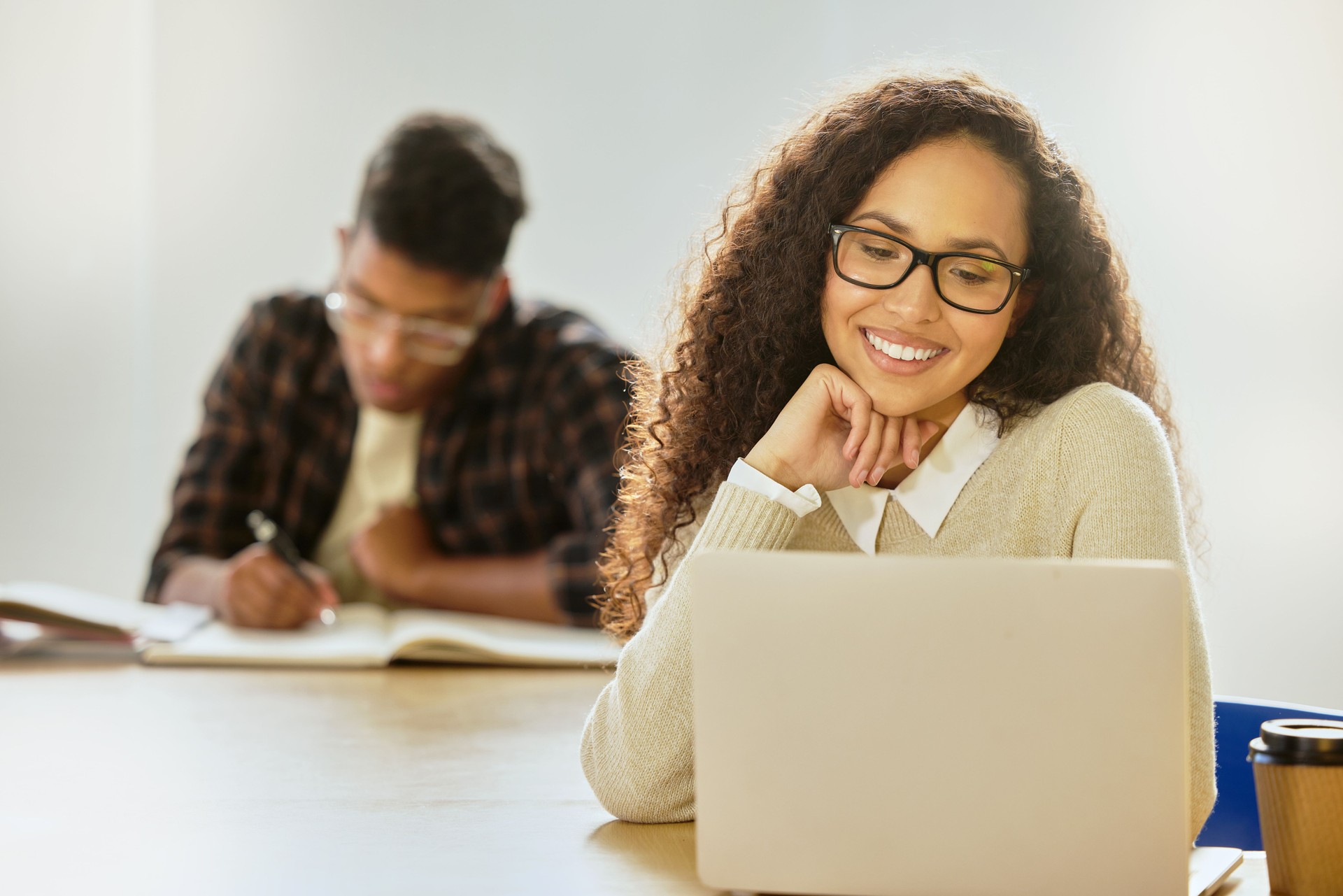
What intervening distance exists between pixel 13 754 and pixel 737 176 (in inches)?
36.3

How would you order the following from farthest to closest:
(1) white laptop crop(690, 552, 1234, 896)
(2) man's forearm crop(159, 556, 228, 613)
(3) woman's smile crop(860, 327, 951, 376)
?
(2) man's forearm crop(159, 556, 228, 613), (3) woman's smile crop(860, 327, 951, 376), (1) white laptop crop(690, 552, 1234, 896)

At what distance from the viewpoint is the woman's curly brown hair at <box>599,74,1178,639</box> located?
1.12 metres

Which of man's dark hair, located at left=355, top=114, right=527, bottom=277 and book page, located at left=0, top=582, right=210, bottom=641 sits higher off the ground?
man's dark hair, located at left=355, top=114, right=527, bottom=277

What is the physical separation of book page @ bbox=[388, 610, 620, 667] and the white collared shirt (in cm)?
64

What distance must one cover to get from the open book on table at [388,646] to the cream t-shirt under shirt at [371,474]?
0.44m

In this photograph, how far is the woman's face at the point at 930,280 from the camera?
1069 mm

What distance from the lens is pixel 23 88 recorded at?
321 centimetres

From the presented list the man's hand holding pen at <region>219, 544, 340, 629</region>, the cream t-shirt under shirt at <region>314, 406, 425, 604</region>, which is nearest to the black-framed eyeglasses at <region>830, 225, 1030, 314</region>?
the man's hand holding pen at <region>219, 544, 340, 629</region>

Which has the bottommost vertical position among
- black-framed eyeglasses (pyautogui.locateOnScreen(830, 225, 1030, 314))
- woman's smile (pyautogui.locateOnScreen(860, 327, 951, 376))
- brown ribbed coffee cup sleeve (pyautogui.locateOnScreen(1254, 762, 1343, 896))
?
brown ribbed coffee cup sleeve (pyautogui.locateOnScreen(1254, 762, 1343, 896))

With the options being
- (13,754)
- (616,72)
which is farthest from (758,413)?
(616,72)

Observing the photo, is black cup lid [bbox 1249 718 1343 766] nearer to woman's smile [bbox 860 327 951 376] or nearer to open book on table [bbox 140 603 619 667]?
woman's smile [bbox 860 327 951 376]

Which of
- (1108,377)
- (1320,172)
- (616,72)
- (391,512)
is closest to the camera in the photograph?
(1108,377)

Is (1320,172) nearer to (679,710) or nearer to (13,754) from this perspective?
(679,710)

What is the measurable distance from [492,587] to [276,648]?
0.44 metres
